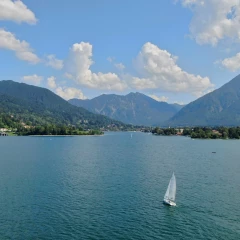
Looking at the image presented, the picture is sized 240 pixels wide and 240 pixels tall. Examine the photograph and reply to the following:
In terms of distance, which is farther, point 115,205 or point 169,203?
point 115,205

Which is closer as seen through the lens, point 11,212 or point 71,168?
point 11,212

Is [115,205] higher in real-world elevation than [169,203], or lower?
lower

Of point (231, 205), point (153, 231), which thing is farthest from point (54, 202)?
point (231, 205)

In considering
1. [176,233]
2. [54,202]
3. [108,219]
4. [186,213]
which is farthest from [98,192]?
[176,233]

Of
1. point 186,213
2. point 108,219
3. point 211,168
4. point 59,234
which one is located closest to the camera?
point 59,234

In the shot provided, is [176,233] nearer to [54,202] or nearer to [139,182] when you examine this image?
[54,202]

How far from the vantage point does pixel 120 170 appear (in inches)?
4176

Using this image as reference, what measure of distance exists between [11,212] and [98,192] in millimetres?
21508

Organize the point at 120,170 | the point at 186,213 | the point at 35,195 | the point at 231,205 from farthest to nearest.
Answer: the point at 120,170 < the point at 35,195 < the point at 231,205 < the point at 186,213

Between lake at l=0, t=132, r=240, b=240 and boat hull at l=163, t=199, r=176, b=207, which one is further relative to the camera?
boat hull at l=163, t=199, r=176, b=207

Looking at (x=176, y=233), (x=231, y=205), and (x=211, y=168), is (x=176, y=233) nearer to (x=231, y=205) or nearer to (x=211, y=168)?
(x=231, y=205)

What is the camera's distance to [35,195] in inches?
2788

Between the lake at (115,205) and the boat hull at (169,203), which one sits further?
the boat hull at (169,203)

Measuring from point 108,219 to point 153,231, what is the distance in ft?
29.4
